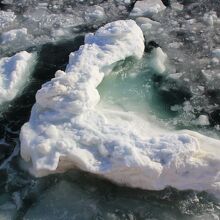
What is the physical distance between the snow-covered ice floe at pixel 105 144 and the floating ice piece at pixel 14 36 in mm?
671

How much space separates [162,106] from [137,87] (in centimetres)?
20

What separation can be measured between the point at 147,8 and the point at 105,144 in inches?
55.3

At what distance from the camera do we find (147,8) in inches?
136

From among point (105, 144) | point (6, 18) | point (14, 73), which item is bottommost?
point (6, 18)

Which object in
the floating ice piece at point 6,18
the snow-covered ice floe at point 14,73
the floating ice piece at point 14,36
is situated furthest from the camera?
the floating ice piece at point 6,18

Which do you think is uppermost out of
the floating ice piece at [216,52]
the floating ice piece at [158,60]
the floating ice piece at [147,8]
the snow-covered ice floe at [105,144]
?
the snow-covered ice floe at [105,144]

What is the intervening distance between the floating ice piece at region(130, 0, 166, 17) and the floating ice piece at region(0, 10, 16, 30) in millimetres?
763

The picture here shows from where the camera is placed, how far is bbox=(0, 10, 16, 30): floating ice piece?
3.40 m

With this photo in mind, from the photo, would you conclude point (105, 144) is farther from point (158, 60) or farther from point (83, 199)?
point (158, 60)

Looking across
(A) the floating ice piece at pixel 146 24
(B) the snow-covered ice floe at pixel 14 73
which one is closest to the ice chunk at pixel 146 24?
(A) the floating ice piece at pixel 146 24

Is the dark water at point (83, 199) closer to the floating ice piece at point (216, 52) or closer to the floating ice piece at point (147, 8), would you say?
the floating ice piece at point (216, 52)

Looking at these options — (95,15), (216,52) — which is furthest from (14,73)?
(216,52)

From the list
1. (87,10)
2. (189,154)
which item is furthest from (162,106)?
(87,10)

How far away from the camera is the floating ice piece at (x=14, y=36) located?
3.23m
